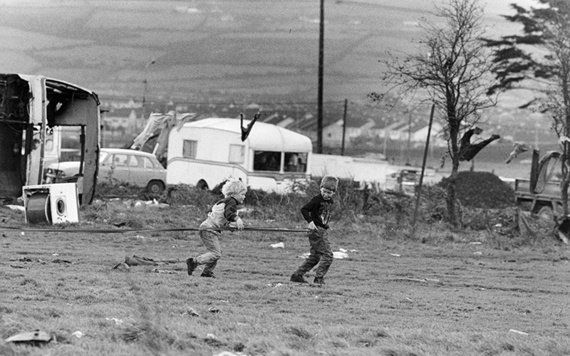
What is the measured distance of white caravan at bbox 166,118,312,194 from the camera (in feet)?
120

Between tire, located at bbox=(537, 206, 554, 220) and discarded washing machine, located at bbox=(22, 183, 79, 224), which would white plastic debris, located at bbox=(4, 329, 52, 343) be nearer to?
discarded washing machine, located at bbox=(22, 183, 79, 224)

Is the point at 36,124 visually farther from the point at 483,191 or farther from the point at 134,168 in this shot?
the point at 483,191

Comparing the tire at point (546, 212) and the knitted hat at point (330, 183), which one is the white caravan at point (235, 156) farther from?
the knitted hat at point (330, 183)

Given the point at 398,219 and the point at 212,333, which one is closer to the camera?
the point at 212,333

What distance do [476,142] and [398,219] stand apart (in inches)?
152

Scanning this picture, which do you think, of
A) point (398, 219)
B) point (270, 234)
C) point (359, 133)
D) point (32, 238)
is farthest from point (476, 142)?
point (359, 133)

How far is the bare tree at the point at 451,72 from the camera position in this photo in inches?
1057

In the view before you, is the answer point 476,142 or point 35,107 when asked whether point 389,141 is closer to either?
point 476,142

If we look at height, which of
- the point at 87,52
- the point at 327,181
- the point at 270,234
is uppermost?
the point at 87,52

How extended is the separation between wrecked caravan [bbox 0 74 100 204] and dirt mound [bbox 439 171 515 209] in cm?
1654

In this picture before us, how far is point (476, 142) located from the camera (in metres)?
28.0

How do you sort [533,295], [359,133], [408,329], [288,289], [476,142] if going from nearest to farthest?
[408,329], [288,289], [533,295], [476,142], [359,133]

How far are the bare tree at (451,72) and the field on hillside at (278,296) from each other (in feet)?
16.1

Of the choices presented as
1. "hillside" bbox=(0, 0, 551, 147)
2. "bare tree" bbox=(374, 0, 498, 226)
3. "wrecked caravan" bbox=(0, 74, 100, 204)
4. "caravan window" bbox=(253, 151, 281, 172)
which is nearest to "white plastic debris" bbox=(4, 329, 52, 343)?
"wrecked caravan" bbox=(0, 74, 100, 204)
